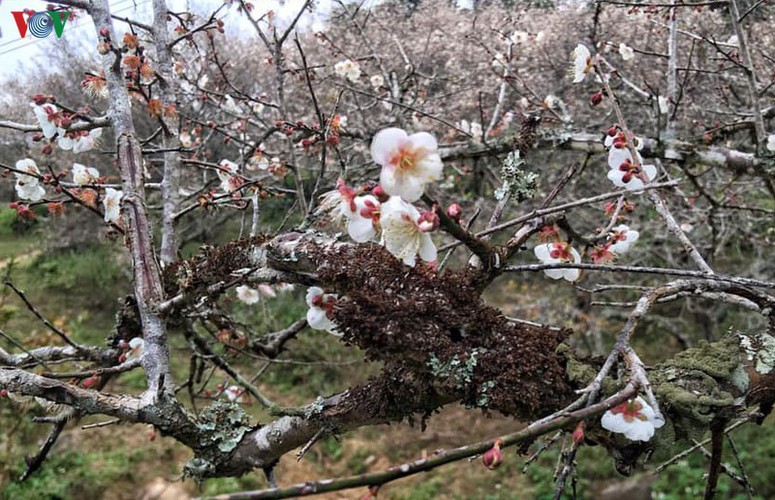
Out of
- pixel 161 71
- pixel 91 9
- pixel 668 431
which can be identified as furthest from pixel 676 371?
pixel 161 71

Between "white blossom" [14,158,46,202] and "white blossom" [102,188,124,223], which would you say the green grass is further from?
"white blossom" [102,188,124,223]

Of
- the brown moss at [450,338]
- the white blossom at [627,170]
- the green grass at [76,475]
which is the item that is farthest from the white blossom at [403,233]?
the green grass at [76,475]

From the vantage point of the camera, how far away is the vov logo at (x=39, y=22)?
162cm

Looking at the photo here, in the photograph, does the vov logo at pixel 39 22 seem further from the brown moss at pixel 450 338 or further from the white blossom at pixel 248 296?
the white blossom at pixel 248 296

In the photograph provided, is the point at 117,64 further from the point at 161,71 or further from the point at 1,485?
the point at 1,485

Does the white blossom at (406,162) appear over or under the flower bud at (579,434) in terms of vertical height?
over

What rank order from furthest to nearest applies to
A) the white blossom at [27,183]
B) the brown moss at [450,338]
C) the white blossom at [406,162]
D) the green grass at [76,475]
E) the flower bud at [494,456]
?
the green grass at [76,475]
the white blossom at [27,183]
the brown moss at [450,338]
the white blossom at [406,162]
the flower bud at [494,456]

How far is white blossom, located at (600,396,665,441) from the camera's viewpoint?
0.82 m

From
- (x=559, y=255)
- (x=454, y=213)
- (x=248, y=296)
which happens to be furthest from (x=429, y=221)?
(x=248, y=296)

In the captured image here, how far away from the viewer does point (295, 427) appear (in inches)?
46.9

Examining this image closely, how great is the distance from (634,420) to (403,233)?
16.5 inches

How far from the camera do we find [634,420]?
0.83 m

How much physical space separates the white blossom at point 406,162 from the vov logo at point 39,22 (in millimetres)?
1309

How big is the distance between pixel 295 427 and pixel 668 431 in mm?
688
